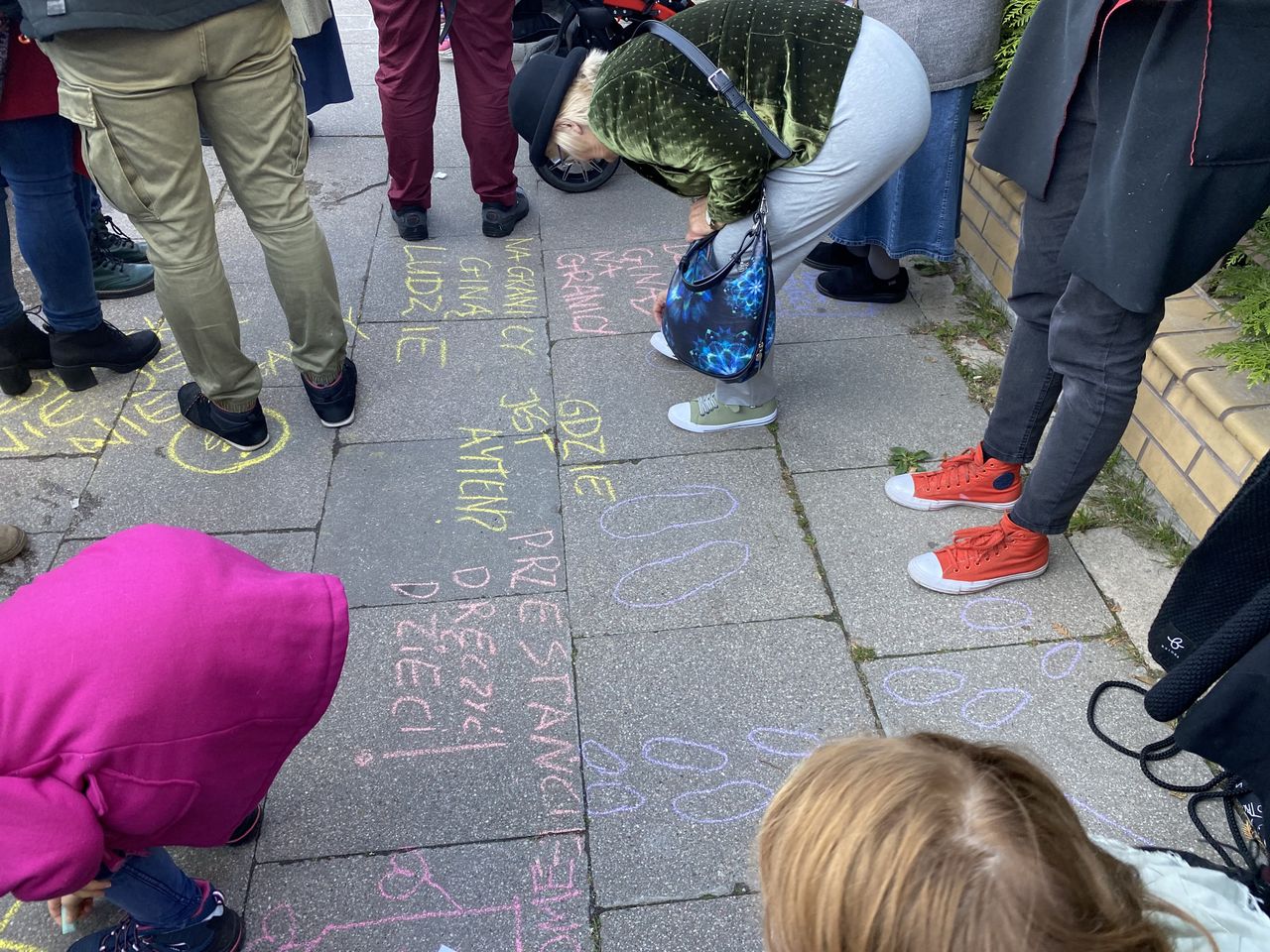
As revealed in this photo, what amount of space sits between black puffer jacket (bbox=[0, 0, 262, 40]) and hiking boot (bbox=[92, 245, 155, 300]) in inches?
56.2

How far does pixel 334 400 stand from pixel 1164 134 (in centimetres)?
230

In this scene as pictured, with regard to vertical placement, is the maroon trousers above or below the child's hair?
below

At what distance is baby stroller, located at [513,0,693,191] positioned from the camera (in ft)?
14.2

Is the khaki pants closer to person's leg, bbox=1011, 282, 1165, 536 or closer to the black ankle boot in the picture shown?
the black ankle boot

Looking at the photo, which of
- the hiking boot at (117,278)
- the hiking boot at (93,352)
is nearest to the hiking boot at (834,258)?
the hiking boot at (93,352)

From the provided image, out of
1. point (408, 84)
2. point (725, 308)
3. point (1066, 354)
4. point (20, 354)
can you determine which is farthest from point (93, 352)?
point (1066, 354)

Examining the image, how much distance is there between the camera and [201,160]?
254 cm

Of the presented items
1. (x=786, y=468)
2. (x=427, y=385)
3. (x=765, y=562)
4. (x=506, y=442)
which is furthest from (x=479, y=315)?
(x=765, y=562)

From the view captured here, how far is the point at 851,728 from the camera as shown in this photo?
2.15 metres

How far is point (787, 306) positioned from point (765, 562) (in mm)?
1322

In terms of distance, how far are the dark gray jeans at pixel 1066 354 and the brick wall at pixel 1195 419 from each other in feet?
1.00

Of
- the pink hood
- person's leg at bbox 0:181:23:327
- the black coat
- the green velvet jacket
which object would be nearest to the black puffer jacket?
person's leg at bbox 0:181:23:327

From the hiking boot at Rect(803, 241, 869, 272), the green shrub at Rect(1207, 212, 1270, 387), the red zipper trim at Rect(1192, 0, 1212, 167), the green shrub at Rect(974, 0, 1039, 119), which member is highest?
the red zipper trim at Rect(1192, 0, 1212, 167)

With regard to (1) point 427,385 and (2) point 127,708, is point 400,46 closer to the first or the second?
(1) point 427,385
